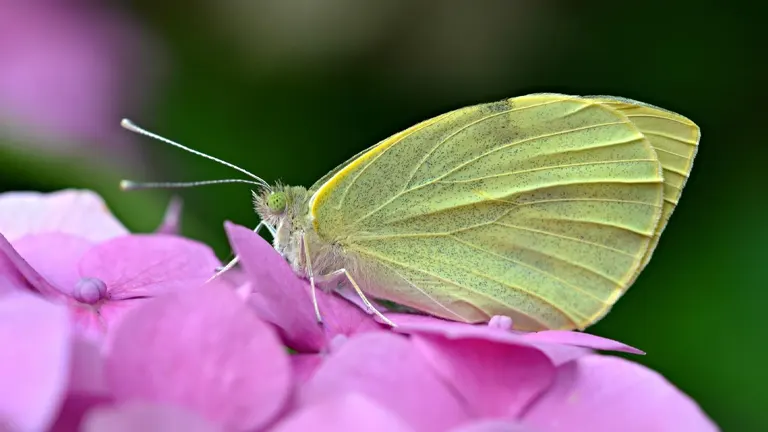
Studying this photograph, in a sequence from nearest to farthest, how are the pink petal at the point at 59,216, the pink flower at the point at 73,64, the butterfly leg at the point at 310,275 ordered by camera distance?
the butterfly leg at the point at 310,275 < the pink petal at the point at 59,216 < the pink flower at the point at 73,64


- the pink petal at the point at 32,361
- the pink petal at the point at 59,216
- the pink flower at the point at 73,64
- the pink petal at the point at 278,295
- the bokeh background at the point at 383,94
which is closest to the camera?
the pink petal at the point at 32,361

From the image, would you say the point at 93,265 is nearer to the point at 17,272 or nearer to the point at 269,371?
the point at 17,272

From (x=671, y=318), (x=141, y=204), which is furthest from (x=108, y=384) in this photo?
(x=671, y=318)

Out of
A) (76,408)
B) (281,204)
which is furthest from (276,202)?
(76,408)

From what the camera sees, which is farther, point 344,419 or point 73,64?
point 73,64

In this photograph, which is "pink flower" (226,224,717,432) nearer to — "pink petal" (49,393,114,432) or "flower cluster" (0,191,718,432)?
"flower cluster" (0,191,718,432)

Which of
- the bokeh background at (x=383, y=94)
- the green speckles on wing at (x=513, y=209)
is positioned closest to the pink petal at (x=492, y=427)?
the green speckles on wing at (x=513, y=209)

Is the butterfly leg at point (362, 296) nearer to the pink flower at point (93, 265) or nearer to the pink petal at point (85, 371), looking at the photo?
the pink flower at point (93, 265)

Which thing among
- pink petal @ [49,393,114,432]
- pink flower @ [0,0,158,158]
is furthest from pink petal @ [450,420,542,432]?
pink flower @ [0,0,158,158]
